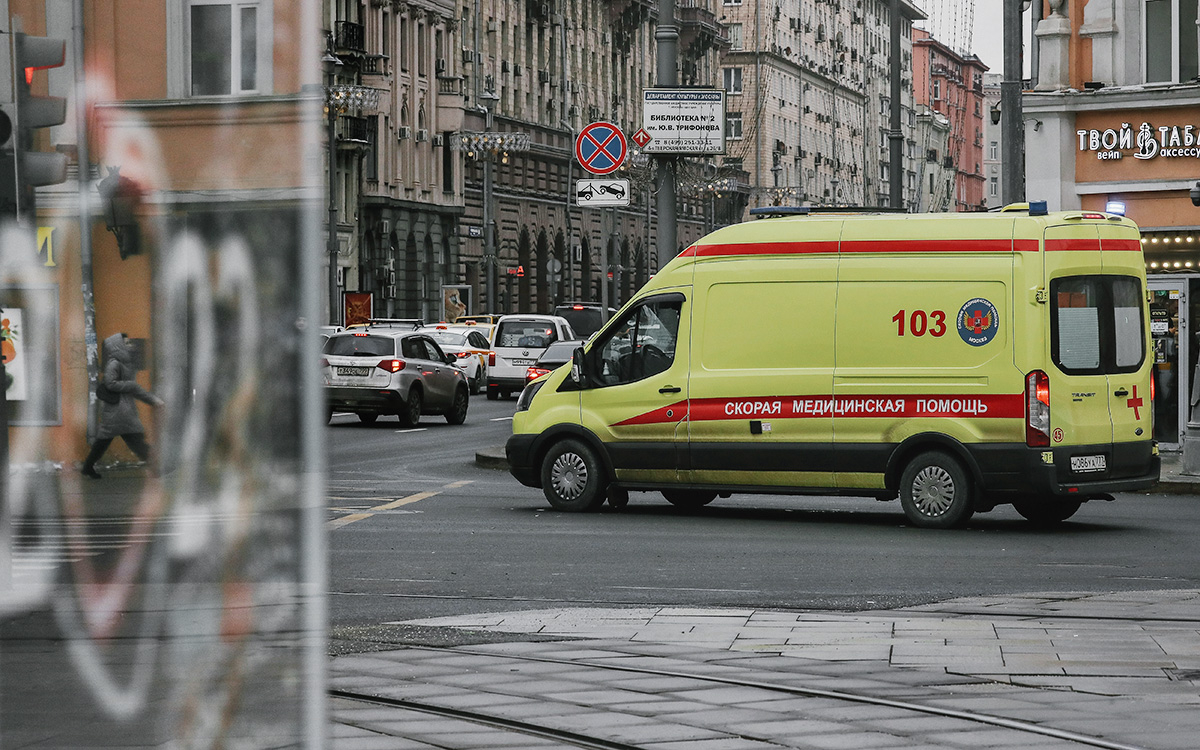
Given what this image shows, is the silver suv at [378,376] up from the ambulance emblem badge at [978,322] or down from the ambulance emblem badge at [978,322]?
down

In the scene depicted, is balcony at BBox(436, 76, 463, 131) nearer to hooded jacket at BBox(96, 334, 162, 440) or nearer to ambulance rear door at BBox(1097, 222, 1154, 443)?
ambulance rear door at BBox(1097, 222, 1154, 443)

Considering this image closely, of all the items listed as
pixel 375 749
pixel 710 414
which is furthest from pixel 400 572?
pixel 375 749

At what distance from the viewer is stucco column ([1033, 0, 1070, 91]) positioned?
86.2ft

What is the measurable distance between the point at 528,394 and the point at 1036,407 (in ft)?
18.1

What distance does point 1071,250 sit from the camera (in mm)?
14031

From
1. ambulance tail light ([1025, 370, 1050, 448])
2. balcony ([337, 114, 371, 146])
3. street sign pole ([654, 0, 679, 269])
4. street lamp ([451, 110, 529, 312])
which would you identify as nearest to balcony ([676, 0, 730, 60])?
street lamp ([451, 110, 529, 312])

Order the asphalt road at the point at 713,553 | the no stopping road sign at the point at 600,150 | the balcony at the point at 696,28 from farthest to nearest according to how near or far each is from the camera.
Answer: the balcony at the point at 696,28 → the no stopping road sign at the point at 600,150 → the asphalt road at the point at 713,553

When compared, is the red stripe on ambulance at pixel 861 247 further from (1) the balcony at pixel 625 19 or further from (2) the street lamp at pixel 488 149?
(1) the balcony at pixel 625 19

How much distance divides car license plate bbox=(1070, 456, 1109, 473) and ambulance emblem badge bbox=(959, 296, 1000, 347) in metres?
1.12

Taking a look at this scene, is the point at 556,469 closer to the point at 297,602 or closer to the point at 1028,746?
the point at 1028,746

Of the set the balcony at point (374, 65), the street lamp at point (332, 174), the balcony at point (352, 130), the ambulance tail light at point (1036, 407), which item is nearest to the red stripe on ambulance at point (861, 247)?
the ambulance tail light at point (1036, 407)

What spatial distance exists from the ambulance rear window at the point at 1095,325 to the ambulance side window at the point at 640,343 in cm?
308

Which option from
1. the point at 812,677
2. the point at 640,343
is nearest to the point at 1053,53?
the point at 640,343

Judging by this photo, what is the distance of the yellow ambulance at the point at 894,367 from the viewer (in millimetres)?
13844
